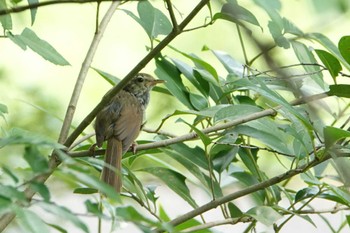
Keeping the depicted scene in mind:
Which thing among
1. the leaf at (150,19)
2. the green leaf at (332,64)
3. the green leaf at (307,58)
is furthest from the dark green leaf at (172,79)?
the green leaf at (332,64)

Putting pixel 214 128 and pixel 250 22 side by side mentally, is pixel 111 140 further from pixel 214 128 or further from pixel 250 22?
pixel 250 22

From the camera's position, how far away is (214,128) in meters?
2.49

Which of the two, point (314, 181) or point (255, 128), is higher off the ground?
point (255, 128)

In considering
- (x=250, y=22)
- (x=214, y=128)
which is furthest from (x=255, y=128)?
(x=250, y=22)

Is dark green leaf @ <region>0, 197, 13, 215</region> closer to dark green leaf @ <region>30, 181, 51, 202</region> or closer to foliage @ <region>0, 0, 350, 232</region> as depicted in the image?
dark green leaf @ <region>30, 181, 51, 202</region>

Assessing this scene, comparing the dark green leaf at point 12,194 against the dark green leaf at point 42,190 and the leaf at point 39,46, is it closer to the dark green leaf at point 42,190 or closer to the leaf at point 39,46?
the dark green leaf at point 42,190

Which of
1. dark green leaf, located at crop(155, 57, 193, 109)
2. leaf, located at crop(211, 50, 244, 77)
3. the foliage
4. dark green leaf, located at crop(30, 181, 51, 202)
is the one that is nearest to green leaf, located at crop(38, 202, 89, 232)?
dark green leaf, located at crop(30, 181, 51, 202)

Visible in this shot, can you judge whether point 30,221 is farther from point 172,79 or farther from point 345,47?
point 172,79

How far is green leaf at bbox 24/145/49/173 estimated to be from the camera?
4.08 ft

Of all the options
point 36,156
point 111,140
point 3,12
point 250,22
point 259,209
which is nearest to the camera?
point 36,156

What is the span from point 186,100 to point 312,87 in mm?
438

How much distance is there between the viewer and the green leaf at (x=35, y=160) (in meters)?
1.24

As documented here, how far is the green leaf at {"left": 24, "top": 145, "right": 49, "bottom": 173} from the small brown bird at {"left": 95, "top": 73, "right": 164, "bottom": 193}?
4.11 feet

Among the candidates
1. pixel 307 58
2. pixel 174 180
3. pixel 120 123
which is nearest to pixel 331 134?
pixel 307 58
